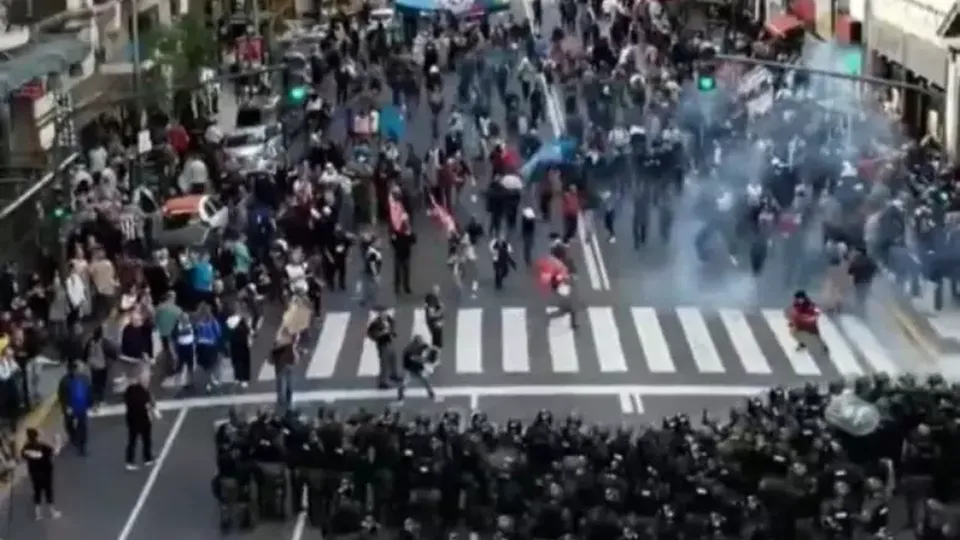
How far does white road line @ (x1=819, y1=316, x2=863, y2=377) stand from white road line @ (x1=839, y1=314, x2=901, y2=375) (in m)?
0.16

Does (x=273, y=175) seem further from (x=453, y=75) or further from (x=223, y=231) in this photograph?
(x=453, y=75)

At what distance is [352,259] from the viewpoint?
137ft

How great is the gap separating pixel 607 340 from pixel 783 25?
115 feet

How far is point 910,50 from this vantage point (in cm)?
5606

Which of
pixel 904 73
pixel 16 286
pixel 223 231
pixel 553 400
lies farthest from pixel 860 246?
pixel 904 73

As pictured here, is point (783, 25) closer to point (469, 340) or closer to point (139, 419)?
point (469, 340)

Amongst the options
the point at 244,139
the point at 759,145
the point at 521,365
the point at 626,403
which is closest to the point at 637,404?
the point at 626,403

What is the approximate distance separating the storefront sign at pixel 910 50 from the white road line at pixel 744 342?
1681 cm

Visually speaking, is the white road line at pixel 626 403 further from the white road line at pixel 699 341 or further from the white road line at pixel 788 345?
the white road line at pixel 788 345

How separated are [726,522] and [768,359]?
11644mm

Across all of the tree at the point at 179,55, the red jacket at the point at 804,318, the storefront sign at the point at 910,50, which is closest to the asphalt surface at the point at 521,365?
the red jacket at the point at 804,318

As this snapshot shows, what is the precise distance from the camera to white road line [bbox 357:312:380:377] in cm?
3484

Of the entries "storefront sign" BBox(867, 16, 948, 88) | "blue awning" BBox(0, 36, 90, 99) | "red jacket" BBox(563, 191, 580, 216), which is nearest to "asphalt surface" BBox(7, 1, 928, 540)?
"red jacket" BBox(563, 191, 580, 216)

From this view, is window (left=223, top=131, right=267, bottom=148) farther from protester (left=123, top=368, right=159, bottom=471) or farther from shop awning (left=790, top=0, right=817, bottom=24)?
shop awning (left=790, top=0, right=817, bottom=24)
